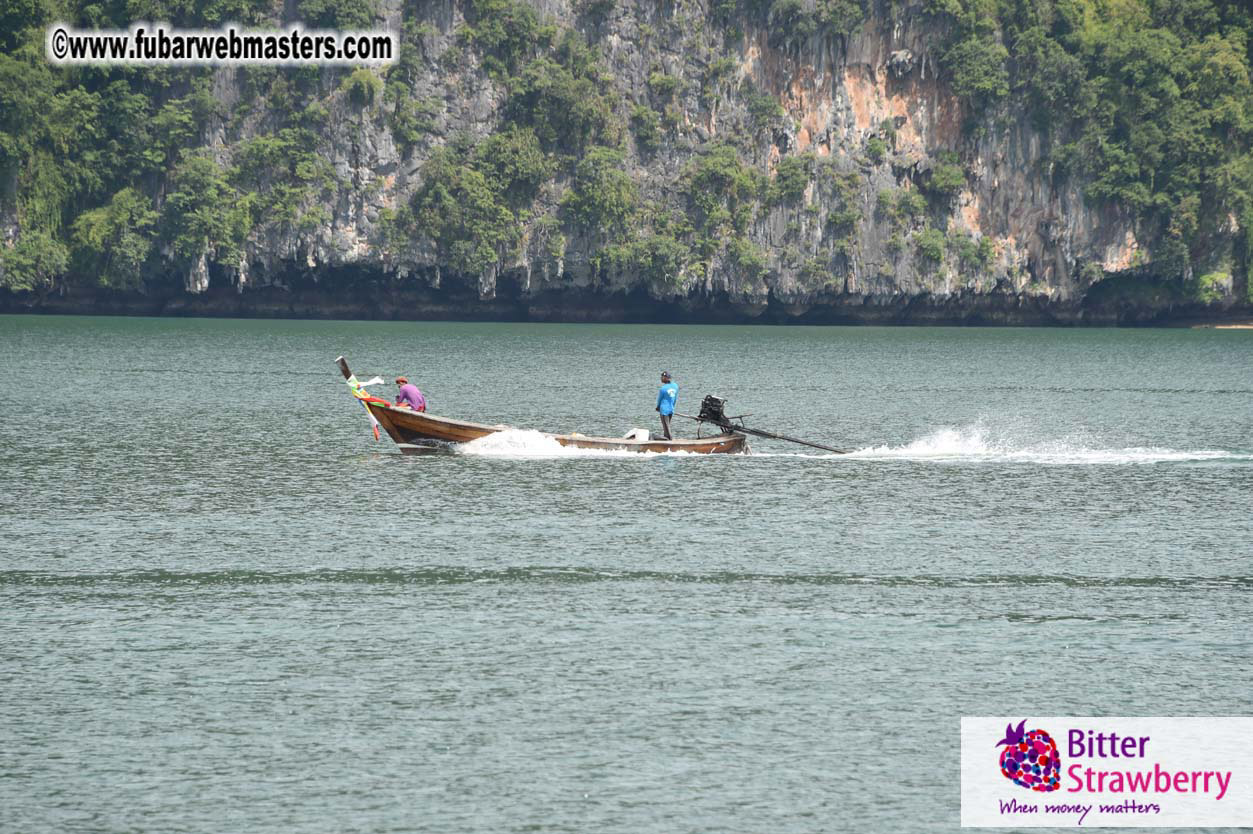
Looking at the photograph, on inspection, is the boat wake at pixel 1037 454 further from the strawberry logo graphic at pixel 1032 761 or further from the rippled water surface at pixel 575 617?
the strawberry logo graphic at pixel 1032 761

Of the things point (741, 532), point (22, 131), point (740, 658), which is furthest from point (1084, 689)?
point (22, 131)

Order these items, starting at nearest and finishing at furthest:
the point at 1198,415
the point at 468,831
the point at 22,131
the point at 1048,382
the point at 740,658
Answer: the point at 468,831
the point at 740,658
the point at 1198,415
the point at 1048,382
the point at 22,131

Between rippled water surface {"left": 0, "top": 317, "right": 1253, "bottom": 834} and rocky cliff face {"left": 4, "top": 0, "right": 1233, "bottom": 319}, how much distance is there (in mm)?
61990

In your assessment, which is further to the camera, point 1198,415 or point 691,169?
point 691,169

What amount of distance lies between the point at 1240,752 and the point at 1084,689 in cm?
189

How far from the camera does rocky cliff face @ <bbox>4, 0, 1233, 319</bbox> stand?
101750mm

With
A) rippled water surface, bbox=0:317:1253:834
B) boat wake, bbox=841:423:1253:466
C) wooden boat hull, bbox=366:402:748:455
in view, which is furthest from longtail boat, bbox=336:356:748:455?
boat wake, bbox=841:423:1253:466

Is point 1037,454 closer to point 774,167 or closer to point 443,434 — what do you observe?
point 443,434

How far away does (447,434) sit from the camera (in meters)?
33.3

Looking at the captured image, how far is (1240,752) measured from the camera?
14703mm

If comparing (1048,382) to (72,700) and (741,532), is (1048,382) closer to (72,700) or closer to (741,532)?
(741,532)

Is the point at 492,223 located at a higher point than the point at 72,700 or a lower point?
higher

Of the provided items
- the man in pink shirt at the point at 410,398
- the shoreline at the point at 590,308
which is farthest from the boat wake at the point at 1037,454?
the shoreline at the point at 590,308

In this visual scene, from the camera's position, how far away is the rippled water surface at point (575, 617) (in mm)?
13828
